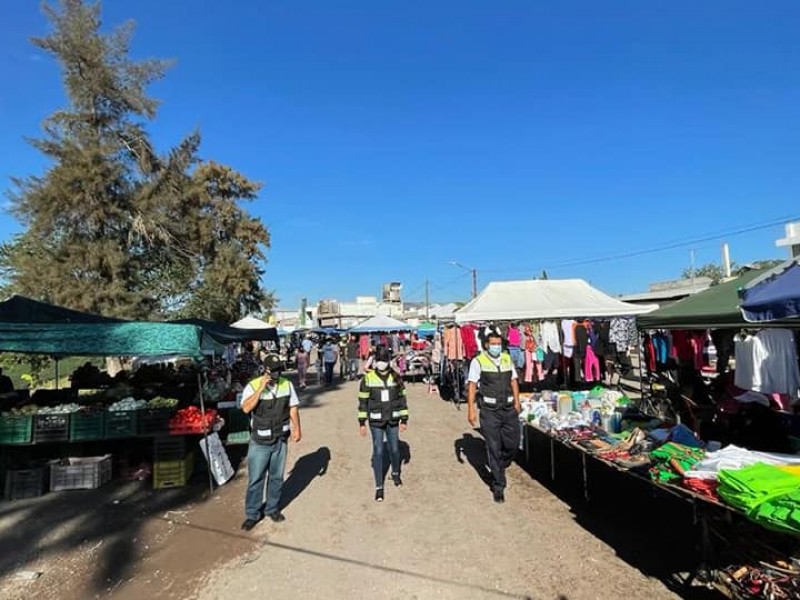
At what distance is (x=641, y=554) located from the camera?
470 centimetres

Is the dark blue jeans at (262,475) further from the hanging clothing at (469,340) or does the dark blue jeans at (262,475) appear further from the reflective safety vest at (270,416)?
the hanging clothing at (469,340)

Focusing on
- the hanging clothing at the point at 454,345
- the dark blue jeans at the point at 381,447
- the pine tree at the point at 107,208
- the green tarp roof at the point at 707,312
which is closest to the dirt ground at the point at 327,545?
the dark blue jeans at the point at 381,447

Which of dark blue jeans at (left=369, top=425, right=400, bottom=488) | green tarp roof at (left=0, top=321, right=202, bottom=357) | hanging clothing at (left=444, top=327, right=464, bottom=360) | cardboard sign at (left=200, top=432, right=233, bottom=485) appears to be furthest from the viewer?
hanging clothing at (left=444, top=327, right=464, bottom=360)

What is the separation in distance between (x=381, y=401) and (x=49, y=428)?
186 inches

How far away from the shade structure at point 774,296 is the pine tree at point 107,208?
23359mm

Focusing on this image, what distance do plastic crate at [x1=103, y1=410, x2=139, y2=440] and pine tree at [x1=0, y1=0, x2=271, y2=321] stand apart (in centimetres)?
1681

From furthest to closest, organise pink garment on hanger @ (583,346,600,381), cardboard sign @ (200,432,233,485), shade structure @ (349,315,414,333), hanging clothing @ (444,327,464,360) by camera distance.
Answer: shade structure @ (349,315,414,333)
hanging clothing @ (444,327,464,360)
pink garment on hanger @ (583,346,600,381)
cardboard sign @ (200,432,233,485)

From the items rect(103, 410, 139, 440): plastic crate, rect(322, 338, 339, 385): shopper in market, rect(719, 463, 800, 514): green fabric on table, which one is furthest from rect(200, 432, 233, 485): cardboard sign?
rect(322, 338, 339, 385): shopper in market

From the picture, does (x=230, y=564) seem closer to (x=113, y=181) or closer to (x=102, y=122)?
(x=113, y=181)

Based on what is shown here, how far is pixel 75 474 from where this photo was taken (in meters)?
7.26

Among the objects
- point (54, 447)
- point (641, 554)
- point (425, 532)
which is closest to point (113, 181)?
point (54, 447)

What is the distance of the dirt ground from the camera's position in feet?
14.0

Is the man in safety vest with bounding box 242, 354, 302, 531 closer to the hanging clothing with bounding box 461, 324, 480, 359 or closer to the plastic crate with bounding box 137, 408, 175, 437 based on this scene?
the plastic crate with bounding box 137, 408, 175, 437

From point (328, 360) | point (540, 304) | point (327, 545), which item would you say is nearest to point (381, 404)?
point (327, 545)
